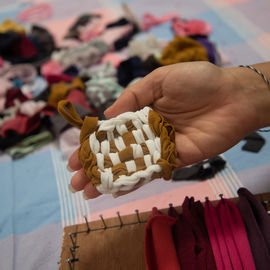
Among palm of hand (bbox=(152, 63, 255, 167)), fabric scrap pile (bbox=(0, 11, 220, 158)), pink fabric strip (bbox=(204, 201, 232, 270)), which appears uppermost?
palm of hand (bbox=(152, 63, 255, 167))

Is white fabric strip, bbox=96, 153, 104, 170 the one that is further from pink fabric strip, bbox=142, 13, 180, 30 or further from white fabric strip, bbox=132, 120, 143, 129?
pink fabric strip, bbox=142, 13, 180, 30

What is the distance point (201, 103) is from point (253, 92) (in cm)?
15

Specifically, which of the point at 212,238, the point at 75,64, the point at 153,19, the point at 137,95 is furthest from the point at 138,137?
the point at 153,19

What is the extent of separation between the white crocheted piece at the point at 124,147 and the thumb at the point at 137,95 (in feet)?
0.16

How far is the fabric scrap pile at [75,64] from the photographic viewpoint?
1261 millimetres

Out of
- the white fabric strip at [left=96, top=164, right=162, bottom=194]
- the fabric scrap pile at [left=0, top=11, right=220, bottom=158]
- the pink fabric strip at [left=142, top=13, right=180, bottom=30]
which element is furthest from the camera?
the pink fabric strip at [left=142, top=13, right=180, bottom=30]

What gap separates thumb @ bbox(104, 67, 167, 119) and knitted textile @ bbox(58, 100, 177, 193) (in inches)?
1.9

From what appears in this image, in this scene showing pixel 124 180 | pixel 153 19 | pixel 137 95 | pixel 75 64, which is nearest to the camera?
pixel 124 180

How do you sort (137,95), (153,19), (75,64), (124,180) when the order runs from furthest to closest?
(153,19) → (75,64) → (137,95) → (124,180)

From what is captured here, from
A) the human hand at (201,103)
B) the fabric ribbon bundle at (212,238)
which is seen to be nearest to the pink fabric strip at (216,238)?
the fabric ribbon bundle at (212,238)

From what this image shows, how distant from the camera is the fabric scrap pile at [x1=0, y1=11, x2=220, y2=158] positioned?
1.26 metres

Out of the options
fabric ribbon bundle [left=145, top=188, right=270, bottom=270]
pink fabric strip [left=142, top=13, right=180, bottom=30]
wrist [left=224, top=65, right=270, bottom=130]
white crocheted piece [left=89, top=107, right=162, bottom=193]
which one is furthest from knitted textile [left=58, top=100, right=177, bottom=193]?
pink fabric strip [left=142, top=13, right=180, bottom=30]

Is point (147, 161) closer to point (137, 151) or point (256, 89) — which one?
point (137, 151)

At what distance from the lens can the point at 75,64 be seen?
1590mm
